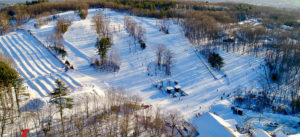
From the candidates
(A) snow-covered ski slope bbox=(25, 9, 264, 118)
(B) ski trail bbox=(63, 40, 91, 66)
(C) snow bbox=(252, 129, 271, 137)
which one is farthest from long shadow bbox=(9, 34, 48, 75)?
(C) snow bbox=(252, 129, 271, 137)

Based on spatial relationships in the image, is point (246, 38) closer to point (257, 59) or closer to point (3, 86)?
point (257, 59)

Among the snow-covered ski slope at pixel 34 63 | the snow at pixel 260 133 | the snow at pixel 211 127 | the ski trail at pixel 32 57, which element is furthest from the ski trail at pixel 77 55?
the snow at pixel 260 133

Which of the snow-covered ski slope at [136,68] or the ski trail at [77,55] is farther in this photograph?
the ski trail at [77,55]

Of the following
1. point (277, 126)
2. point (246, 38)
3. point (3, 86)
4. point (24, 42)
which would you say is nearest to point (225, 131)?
point (277, 126)

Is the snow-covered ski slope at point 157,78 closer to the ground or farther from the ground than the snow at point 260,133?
farther from the ground

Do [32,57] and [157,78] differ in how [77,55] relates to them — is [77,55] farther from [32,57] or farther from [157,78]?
[157,78]

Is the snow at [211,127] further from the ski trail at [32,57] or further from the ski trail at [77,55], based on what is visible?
the ski trail at [32,57]

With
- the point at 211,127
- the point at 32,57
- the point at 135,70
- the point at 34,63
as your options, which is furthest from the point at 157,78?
the point at 32,57
